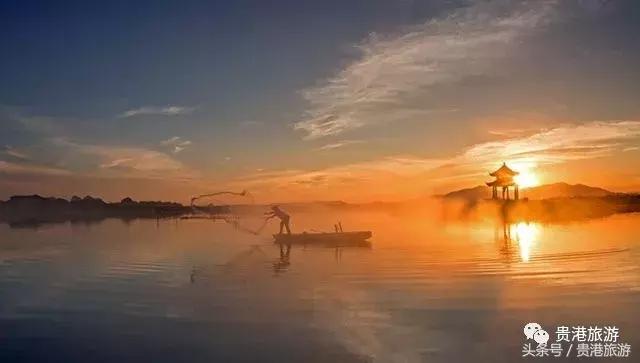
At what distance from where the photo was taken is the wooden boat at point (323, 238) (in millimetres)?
26484

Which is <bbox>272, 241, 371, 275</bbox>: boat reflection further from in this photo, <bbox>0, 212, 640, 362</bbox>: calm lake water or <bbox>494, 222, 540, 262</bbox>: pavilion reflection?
<bbox>494, 222, 540, 262</bbox>: pavilion reflection

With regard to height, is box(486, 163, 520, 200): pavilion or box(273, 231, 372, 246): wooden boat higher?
box(486, 163, 520, 200): pavilion

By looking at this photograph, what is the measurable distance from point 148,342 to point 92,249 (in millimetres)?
19212

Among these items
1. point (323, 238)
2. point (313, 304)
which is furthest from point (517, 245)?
point (313, 304)

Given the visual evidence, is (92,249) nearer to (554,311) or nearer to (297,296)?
(297,296)

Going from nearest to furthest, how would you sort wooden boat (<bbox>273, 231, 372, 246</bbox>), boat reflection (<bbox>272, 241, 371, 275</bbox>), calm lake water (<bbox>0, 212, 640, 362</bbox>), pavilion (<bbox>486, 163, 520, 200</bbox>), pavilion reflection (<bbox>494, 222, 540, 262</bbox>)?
1. calm lake water (<bbox>0, 212, 640, 362</bbox>)
2. pavilion reflection (<bbox>494, 222, 540, 262</bbox>)
3. boat reflection (<bbox>272, 241, 371, 275</bbox>)
4. wooden boat (<bbox>273, 231, 372, 246</bbox>)
5. pavilion (<bbox>486, 163, 520, 200</bbox>)

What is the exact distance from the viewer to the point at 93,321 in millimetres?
10875

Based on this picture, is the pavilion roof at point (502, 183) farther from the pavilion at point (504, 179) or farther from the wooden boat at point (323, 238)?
the wooden boat at point (323, 238)

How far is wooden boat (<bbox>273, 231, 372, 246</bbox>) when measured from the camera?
1043 inches

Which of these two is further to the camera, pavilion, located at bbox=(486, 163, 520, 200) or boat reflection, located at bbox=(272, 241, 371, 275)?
pavilion, located at bbox=(486, 163, 520, 200)

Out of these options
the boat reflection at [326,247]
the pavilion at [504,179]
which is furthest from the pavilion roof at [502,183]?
the boat reflection at [326,247]

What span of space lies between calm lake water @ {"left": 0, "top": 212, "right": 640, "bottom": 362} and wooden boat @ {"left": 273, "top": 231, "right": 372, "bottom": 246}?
395cm

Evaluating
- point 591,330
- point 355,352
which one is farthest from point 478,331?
point 355,352

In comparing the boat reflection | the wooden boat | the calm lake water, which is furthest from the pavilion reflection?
the wooden boat
